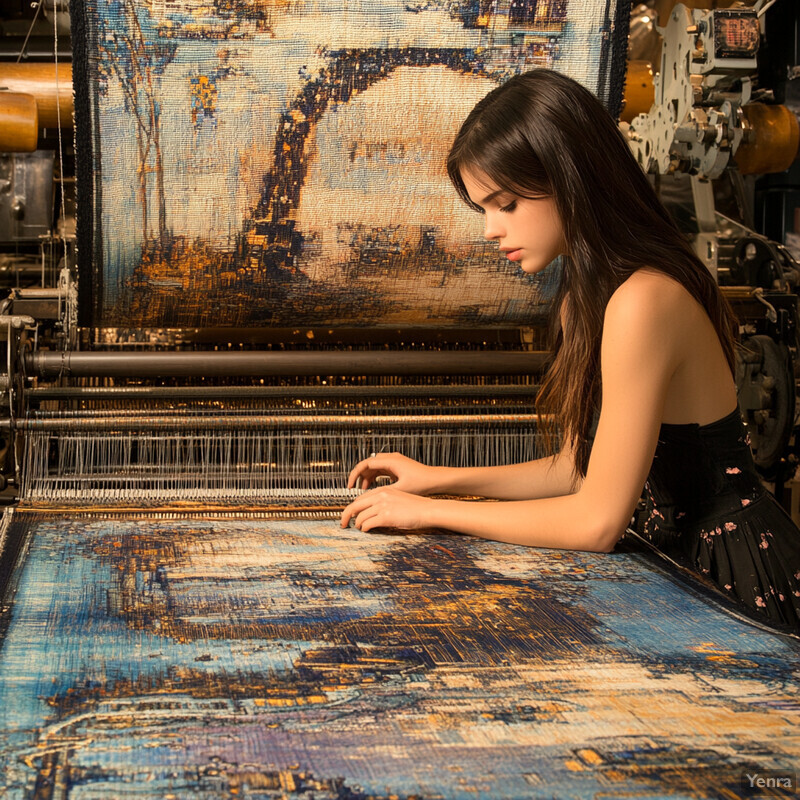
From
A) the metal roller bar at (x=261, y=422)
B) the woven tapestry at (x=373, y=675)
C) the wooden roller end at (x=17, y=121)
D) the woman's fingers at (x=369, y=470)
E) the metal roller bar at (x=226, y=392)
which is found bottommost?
the woven tapestry at (x=373, y=675)

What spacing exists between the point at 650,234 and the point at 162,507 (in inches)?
43.2

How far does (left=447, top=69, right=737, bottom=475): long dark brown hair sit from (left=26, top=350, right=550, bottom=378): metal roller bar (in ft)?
1.70

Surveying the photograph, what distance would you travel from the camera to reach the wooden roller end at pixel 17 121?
7.94ft

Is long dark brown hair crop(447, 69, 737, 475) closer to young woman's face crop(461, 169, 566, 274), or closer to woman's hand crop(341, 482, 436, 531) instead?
young woman's face crop(461, 169, 566, 274)

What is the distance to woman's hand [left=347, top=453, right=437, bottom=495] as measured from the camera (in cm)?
197

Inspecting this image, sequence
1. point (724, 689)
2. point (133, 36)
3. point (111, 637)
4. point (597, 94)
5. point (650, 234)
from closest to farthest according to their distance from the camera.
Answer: point (724, 689) < point (111, 637) < point (650, 234) < point (133, 36) < point (597, 94)

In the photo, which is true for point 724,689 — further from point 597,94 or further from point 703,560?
point 597,94

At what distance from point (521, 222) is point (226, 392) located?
82 cm

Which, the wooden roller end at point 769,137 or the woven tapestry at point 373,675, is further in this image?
the wooden roller end at point 769,137

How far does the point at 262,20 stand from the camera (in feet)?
6.38

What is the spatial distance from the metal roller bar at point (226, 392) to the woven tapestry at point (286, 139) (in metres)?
0.16

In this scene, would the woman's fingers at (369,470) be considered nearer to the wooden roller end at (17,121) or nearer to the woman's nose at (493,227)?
the woman's nose at (493,227)

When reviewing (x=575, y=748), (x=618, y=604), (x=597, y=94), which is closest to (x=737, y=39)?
(x=597, y=94)

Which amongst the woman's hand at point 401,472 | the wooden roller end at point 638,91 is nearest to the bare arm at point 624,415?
the woman's hand at point 401,472
